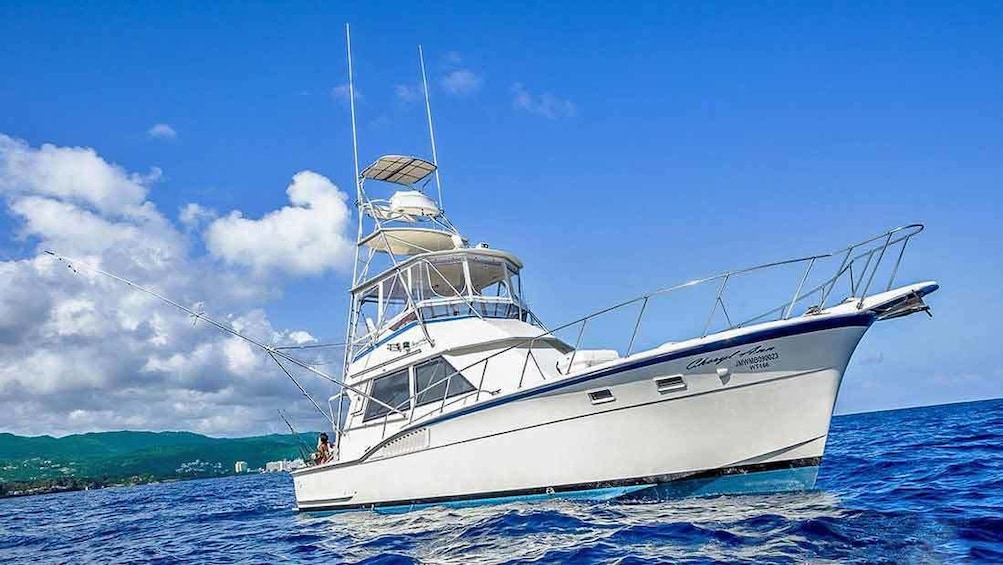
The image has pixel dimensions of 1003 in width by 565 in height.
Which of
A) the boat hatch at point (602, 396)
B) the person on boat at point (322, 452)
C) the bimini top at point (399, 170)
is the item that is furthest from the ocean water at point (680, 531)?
the bimini top at point (399, 170)

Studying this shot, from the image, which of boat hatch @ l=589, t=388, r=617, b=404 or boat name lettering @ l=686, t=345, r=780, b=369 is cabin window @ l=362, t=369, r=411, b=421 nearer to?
boat hatch @ l=589, t=388, r=617, b=404

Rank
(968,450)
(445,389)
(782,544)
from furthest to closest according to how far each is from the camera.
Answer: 1. (968,450)
2. (445,389)
3. (782,544)

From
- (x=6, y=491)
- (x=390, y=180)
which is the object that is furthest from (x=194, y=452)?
(x=390, y=180)

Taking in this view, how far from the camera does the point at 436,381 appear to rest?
11.9m

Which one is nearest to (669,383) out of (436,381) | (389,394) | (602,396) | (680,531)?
(602,396)

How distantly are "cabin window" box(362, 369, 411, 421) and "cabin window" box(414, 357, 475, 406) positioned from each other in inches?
12.6

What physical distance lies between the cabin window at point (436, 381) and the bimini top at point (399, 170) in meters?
6.45

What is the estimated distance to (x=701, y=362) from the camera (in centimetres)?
861

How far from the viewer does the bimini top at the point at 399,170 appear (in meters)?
16.5

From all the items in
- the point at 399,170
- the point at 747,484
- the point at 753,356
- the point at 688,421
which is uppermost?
the point at 399,170

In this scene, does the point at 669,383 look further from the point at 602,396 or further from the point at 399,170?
the point at 399,170

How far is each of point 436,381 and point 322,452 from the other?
502cm

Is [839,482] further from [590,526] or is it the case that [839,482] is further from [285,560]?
[285,560]

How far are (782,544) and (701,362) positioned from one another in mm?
2937
